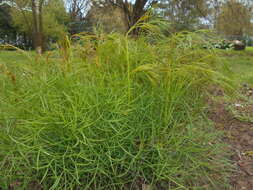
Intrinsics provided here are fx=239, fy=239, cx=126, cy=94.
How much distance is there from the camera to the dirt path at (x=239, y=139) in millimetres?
1315

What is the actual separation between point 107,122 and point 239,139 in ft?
3.78

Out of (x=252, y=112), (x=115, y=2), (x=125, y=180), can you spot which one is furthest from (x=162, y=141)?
(x=115, y=2)

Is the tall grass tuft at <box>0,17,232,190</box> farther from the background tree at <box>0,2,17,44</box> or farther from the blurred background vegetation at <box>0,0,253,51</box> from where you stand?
the background tree at <box>0,2,17,44</box>

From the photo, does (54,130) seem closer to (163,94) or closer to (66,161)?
(66,161)

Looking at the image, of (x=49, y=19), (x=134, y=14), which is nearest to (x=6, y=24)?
(x=49, y=19)

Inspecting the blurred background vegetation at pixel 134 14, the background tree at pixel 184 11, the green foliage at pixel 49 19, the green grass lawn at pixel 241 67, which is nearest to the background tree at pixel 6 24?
the blurred background vegetation at pixel 134 14

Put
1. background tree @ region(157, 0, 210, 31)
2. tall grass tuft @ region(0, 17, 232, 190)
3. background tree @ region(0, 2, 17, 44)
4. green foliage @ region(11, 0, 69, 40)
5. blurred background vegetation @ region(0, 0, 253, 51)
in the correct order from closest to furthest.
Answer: tall grass tuft @ region(0, 17, 232, 190) < blurred background vegetation @ region(0, 0, 253, 51) < background tree @ region(157, 0, 210, 31) < green foliage @ region(11, 0, 69, 40) < background tree @ region(0, 2, 17, 44)

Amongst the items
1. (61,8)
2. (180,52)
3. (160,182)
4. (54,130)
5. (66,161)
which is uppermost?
(61,8)

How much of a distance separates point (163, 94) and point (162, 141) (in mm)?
228

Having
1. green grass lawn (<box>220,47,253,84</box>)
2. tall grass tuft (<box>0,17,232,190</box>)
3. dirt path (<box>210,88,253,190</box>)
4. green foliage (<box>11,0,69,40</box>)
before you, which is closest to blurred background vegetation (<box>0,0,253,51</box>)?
green foliage (<box>11,0,69,40</box>)

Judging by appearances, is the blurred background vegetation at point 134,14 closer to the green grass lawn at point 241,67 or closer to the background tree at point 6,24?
the background tree at point 6,24

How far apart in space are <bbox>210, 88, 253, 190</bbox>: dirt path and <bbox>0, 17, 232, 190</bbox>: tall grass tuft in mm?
100

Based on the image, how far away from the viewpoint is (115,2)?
8891 millimetres

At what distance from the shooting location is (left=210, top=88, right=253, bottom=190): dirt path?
1315mm
